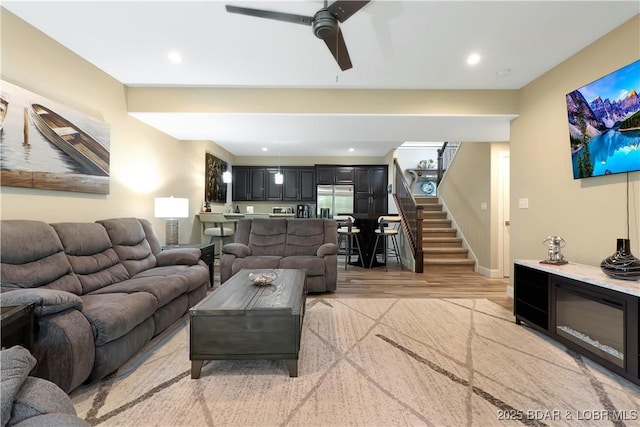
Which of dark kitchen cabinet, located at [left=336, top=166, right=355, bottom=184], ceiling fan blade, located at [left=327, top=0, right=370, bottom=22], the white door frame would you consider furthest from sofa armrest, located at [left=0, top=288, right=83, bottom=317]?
dark kitchen cabinet, located at [left=336, top=166, right=355, bottom=184]

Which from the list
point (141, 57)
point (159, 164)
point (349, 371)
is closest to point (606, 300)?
point (349, 371)

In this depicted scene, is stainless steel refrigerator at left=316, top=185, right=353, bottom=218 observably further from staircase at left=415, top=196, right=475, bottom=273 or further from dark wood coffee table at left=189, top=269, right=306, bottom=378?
dark wood coffee table at left=189, top=269, right=306, bottom=378

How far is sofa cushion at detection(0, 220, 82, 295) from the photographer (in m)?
1.82

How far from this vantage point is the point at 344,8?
71.7 inches

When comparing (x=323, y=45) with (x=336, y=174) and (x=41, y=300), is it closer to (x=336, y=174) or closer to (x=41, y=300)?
(x=41, y=300)

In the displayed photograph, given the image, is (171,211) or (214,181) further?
(214,181)

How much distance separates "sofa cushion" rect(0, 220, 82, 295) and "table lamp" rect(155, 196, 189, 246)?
155 centimetres

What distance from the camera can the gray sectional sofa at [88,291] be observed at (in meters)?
1.54

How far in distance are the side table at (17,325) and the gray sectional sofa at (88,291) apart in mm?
50

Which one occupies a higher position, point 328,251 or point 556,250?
point 556,250

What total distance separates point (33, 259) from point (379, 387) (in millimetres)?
2595

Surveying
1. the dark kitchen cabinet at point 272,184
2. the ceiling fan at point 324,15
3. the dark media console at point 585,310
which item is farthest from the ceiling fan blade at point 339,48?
the dark kitchen cabinet at point 272,184

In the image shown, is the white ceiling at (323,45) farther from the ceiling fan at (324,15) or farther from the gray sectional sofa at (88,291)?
the gray sectional sofa at (88,291)

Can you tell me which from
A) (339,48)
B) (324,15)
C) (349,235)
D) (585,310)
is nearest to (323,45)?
(339,48)
